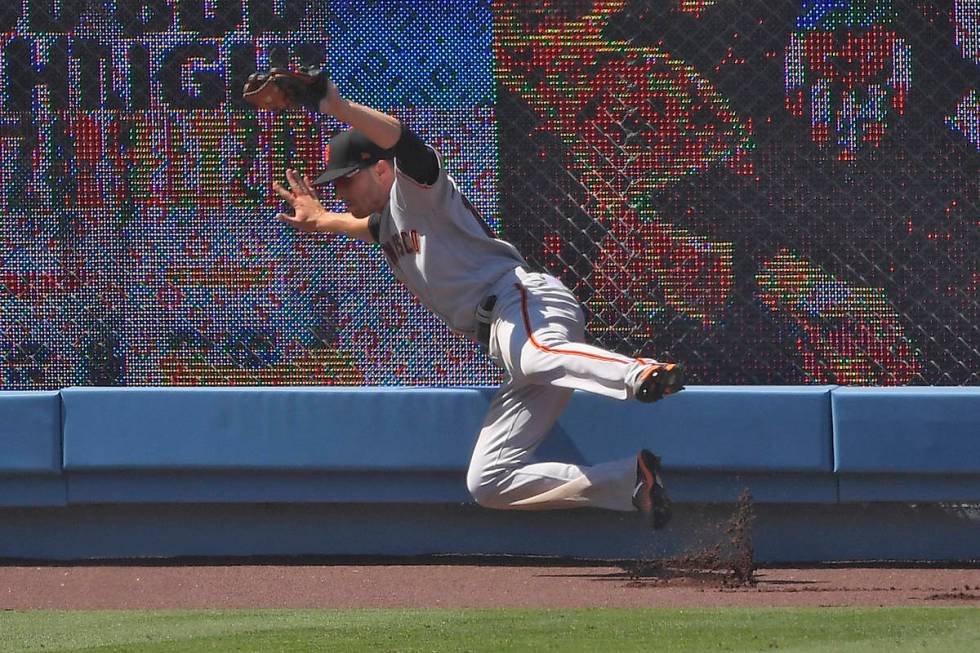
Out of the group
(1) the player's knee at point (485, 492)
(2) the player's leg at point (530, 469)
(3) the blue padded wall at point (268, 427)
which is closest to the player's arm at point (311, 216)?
(3) the blue padded wall at point (268, 427)

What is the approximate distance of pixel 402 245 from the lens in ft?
16.2

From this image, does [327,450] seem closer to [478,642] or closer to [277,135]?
[277,135]

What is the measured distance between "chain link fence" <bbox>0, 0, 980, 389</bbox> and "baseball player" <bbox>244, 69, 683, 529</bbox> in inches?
23.5

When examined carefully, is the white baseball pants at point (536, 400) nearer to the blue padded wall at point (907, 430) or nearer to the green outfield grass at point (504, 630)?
the green outfield grass at point (504, 630)

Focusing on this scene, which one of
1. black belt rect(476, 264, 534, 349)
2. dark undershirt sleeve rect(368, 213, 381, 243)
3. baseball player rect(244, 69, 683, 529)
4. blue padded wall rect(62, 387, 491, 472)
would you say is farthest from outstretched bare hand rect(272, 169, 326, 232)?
black belt rect(476, 264, 534, 349)

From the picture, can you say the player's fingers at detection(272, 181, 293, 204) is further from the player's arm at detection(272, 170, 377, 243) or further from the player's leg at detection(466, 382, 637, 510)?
the player's leg at detection(466, 382, 637, 510)

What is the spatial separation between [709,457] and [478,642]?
179 cm

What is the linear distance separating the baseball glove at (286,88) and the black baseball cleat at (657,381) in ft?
4.01

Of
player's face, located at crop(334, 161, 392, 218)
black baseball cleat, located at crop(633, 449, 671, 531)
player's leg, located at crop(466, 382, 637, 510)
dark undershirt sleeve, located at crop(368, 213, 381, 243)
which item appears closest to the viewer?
black baseball cleat, located at crop(633, 449, 671, 531)

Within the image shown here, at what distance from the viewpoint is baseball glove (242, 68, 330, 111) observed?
4188 millimetres

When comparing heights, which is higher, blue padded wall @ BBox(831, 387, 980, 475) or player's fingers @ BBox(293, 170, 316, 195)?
player's fingers @ BBox(293, 170, 316, 195)

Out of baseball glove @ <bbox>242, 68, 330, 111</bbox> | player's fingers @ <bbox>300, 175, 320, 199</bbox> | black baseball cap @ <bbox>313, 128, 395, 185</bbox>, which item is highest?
baseball glove @ <bbox>242, 68, 330, 111</bbox>

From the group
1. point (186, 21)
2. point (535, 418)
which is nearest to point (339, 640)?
point (535, 418)

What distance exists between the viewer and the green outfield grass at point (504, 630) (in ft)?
11.9
